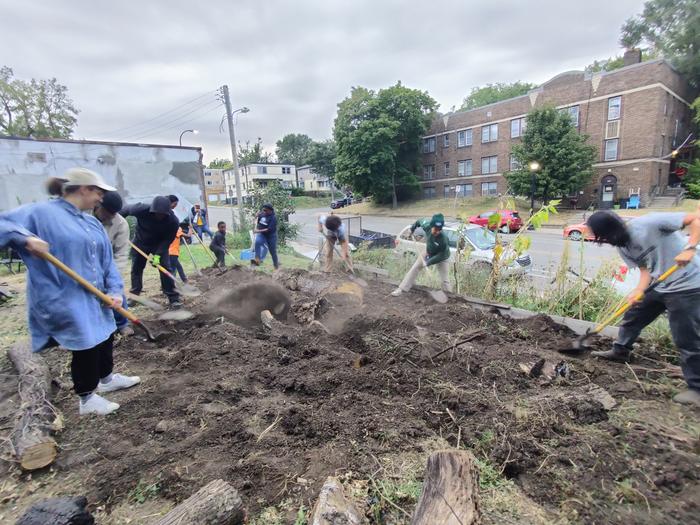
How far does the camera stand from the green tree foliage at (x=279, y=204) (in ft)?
42.9

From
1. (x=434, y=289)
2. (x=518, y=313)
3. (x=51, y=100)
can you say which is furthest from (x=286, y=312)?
(x=51, y=100)

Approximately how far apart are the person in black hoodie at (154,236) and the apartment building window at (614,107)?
2933 cm

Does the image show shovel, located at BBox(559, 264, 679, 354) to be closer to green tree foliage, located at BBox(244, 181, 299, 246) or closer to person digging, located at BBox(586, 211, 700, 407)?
person digging, located at BBox(586, 211, 700, 407)

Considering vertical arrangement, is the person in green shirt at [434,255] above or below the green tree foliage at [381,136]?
below

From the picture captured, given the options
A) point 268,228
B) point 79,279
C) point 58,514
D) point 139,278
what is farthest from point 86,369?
point 268,228

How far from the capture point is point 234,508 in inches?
72.7

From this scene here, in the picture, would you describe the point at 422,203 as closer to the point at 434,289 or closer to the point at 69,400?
the point at 434,289

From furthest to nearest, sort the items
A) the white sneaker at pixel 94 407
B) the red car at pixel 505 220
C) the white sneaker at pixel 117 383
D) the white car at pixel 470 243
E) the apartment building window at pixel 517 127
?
the apartment building window at pixel 517 127 < the white car at pixel 470 243 < the red car at pixel 505 220 < the white sneaker at pixel 117 383 < the white sneaker at pixel 94 407

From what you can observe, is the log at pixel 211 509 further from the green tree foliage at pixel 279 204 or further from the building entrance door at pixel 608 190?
the building entrance door at pixel 608 190

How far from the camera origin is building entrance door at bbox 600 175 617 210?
25.0 meters

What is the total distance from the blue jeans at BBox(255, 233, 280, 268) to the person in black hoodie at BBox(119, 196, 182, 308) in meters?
2.89

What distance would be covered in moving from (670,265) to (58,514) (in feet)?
14.6

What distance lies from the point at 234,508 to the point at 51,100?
134 feet

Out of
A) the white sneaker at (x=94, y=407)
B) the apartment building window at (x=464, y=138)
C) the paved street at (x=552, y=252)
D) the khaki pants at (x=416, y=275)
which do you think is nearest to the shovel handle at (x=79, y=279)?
the white sneaker at (x=94, y=407)
